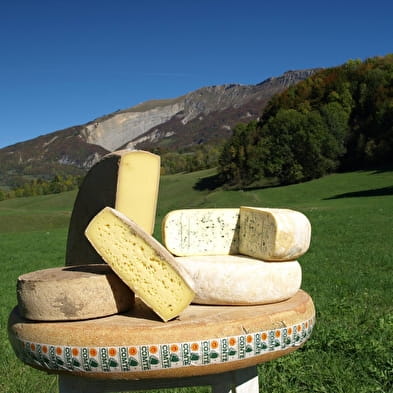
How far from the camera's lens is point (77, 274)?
2174 millimetres

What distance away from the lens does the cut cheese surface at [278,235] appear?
2.41m

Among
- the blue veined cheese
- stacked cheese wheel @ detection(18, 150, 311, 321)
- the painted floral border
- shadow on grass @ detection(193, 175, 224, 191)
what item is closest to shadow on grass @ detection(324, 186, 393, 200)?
shadow on grass @ detection(193, 175, 224, 191)

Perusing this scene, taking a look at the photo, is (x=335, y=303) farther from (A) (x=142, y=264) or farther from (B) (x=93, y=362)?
(B) (x=93, y=362)

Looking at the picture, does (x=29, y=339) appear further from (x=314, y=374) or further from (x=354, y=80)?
(x=354, y=80)

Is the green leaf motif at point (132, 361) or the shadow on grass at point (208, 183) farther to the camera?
the shadow on grass at point (208, 183)

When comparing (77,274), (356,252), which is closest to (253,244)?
(77,274)

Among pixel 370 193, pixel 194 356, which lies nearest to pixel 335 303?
pixel 194 356

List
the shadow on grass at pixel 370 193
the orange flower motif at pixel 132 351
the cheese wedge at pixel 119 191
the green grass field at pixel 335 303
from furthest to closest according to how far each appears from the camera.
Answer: the shadow on grass at pixel 370 193 < the green grass field at pixel 335 303 < the cheese wedge at pixel 119 191 < the orange flower motif at pixel 132 351

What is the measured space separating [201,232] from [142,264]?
79 centimetres

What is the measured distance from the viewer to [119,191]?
8.99 ft

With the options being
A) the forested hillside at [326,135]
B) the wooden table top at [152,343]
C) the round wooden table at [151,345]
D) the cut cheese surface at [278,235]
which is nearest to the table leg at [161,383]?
the round wooden table at [151,345]

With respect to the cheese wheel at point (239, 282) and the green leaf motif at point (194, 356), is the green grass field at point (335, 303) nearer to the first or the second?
the cheese wheel at point (239, 282)

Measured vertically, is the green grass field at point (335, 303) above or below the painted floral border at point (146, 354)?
below

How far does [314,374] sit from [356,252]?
884 centimetres
